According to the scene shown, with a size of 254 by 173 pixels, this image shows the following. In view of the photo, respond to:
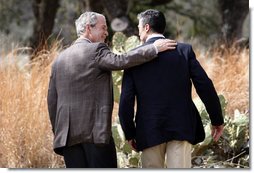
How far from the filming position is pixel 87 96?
335 cm

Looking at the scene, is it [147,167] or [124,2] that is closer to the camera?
[147,167]

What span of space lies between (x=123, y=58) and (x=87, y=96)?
0.83ft

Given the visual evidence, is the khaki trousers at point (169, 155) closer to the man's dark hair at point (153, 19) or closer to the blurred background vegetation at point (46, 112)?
the man's dark hair at point (153, 19)

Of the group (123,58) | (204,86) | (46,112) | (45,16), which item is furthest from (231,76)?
(45,16)

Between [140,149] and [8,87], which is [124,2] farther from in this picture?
[140,149]

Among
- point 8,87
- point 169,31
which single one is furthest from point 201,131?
point 169,31

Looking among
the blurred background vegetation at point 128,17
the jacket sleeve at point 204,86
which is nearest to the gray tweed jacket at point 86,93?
the jacket sleeve at point 204,86

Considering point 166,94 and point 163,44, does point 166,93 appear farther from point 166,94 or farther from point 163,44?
point 163,44

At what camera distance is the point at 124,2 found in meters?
7.81

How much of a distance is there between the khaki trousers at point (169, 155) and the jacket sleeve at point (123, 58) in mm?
412

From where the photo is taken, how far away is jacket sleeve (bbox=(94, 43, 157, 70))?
3.26 m

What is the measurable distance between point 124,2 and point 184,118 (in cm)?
463

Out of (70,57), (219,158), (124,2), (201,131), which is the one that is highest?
(124,2)

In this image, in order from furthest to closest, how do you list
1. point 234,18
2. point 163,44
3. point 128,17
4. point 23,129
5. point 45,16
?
point 45,16 < point 234,18 < point 128,17 < point 23,129 < point 163,44
